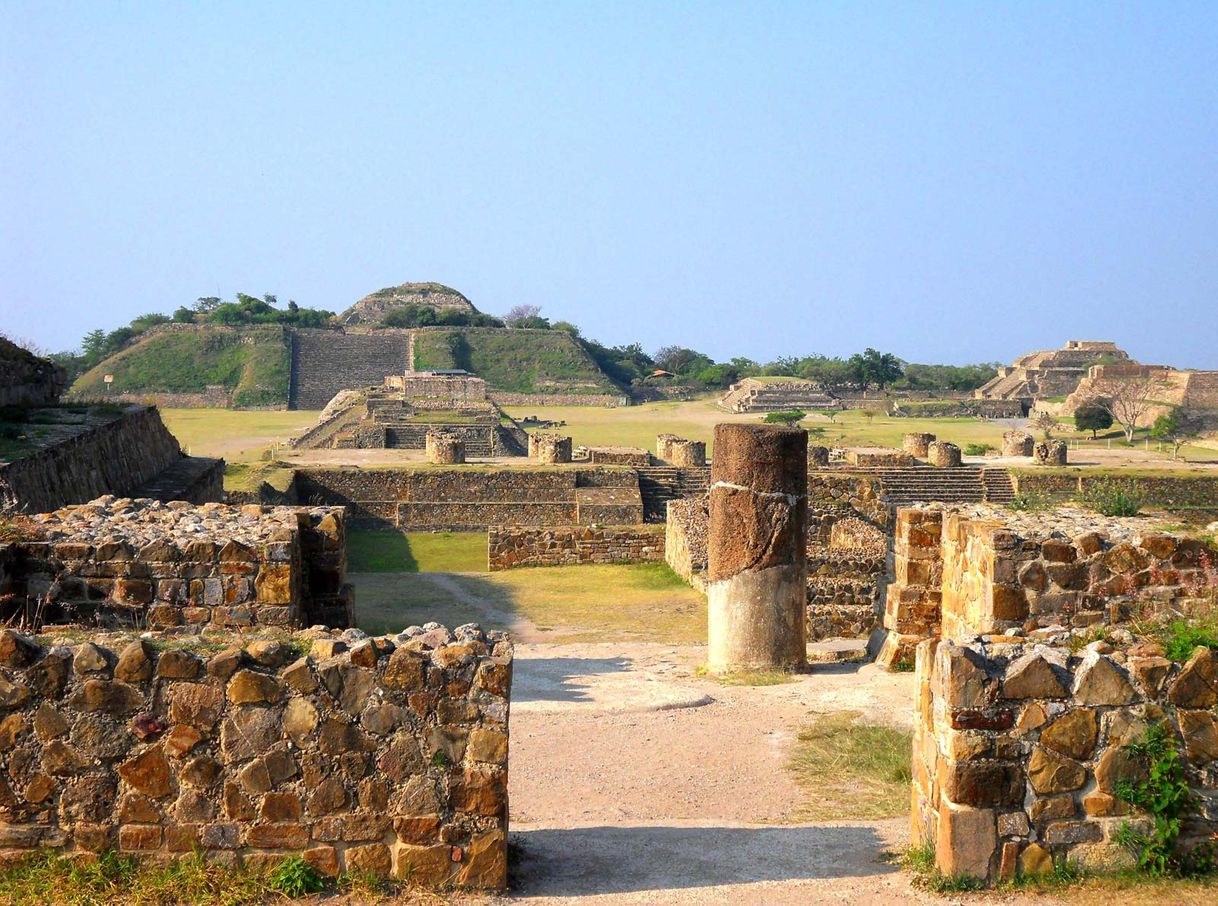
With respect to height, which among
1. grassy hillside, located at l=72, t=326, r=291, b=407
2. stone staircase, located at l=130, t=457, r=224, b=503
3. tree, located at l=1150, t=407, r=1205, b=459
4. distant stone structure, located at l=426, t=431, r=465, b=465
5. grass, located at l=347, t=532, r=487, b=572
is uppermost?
grassy hillside, located at l=72, t=326, r=291, b=407

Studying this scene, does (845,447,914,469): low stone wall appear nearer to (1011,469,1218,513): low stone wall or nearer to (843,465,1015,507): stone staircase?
(843,465,1015,507): stone staircase

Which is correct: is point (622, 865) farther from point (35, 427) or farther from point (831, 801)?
point (35, 427)

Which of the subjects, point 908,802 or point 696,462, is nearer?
point 908,802

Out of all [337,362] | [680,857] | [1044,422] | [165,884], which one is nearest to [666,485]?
[680,857]

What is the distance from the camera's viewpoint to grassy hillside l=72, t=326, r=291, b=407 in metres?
64.8

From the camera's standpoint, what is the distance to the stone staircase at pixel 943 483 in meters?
29.2

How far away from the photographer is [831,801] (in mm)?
7629

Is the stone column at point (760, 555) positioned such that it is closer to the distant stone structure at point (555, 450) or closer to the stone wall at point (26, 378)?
the stone wall at point (26, 378)

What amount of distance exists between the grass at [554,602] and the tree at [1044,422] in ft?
96.2

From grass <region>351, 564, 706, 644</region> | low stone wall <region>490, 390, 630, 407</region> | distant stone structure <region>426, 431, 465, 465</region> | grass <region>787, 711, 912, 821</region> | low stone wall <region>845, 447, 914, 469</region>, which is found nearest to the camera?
grass <region>787, 711, 912, 821</region>

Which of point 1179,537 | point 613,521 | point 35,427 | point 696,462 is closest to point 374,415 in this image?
point 696,462

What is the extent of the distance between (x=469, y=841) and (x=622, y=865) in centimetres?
89

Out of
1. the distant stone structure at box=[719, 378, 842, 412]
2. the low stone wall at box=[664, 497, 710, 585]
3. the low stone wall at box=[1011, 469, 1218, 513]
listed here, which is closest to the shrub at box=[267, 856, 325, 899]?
the low stone wall at box=[664, 497, 710, 585]

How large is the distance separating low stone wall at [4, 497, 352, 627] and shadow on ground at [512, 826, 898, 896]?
3396 mm
